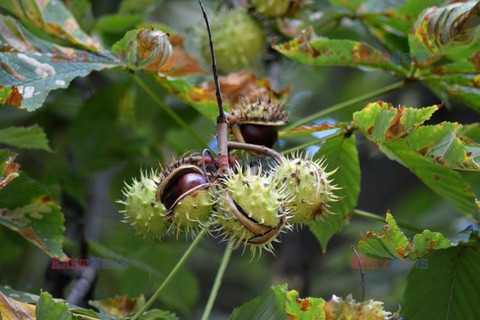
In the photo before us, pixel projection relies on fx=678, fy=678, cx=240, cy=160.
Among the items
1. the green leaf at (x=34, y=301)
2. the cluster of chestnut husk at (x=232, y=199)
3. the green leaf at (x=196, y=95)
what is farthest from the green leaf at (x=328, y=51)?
the green leaf at (x=34, y=301)

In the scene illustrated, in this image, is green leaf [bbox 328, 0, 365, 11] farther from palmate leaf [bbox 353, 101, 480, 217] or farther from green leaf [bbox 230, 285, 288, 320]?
green leaf [bbox 230, 285, 288, 320]

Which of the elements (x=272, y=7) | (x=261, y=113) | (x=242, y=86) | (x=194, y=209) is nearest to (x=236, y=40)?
(x=272, y=7)

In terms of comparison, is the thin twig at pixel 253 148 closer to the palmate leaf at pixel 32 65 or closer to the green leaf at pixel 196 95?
the green leaf at pixel 196 95

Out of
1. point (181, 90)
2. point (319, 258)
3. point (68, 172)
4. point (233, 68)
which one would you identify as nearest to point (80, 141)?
point (68, 172)

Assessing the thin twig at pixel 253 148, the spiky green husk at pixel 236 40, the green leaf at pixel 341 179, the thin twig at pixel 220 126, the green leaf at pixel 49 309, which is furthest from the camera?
the spiky green husk at pixel 236 40

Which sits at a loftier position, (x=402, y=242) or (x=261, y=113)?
(x=261, y=113)

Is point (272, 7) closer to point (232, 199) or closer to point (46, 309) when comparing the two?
point (232, 199)
